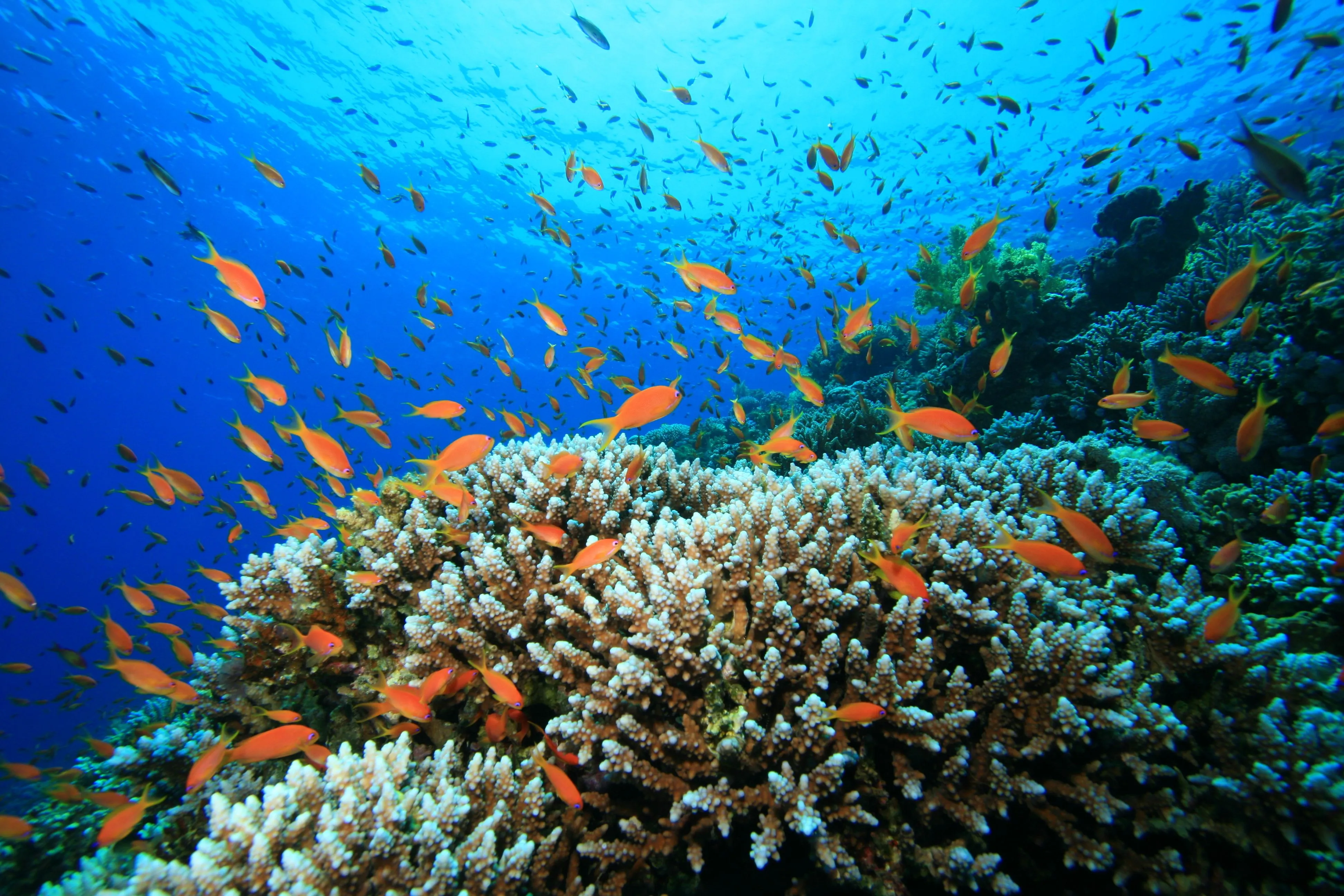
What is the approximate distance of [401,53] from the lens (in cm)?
2677

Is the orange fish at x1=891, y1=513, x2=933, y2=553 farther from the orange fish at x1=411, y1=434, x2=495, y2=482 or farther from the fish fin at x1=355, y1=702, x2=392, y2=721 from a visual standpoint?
the fish fin at x1=355, y1=702, x2=392, y2=721

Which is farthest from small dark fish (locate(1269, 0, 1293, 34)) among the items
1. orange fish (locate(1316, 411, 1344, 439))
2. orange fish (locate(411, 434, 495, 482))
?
orange fish (locate(411, 434, 495, 482))

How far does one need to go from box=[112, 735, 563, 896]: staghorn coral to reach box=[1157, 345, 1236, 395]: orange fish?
508cm

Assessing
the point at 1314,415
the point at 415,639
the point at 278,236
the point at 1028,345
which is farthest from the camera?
the point at 278,236

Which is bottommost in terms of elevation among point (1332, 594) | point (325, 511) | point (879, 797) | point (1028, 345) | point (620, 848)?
point (620, 848)

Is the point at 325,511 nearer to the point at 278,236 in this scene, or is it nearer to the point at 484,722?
the point at 484,722

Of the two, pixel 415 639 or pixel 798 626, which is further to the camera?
pixel 415 639

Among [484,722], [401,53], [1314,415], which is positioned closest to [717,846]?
[484,722]

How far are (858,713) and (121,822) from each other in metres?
3.84

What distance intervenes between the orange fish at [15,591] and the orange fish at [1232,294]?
11.1 metres

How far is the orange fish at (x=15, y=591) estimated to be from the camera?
15.9 ft

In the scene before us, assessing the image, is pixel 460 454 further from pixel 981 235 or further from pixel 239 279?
pixel 981 235

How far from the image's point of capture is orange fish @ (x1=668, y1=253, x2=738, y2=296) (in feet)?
16.4

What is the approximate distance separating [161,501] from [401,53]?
32.5 m
